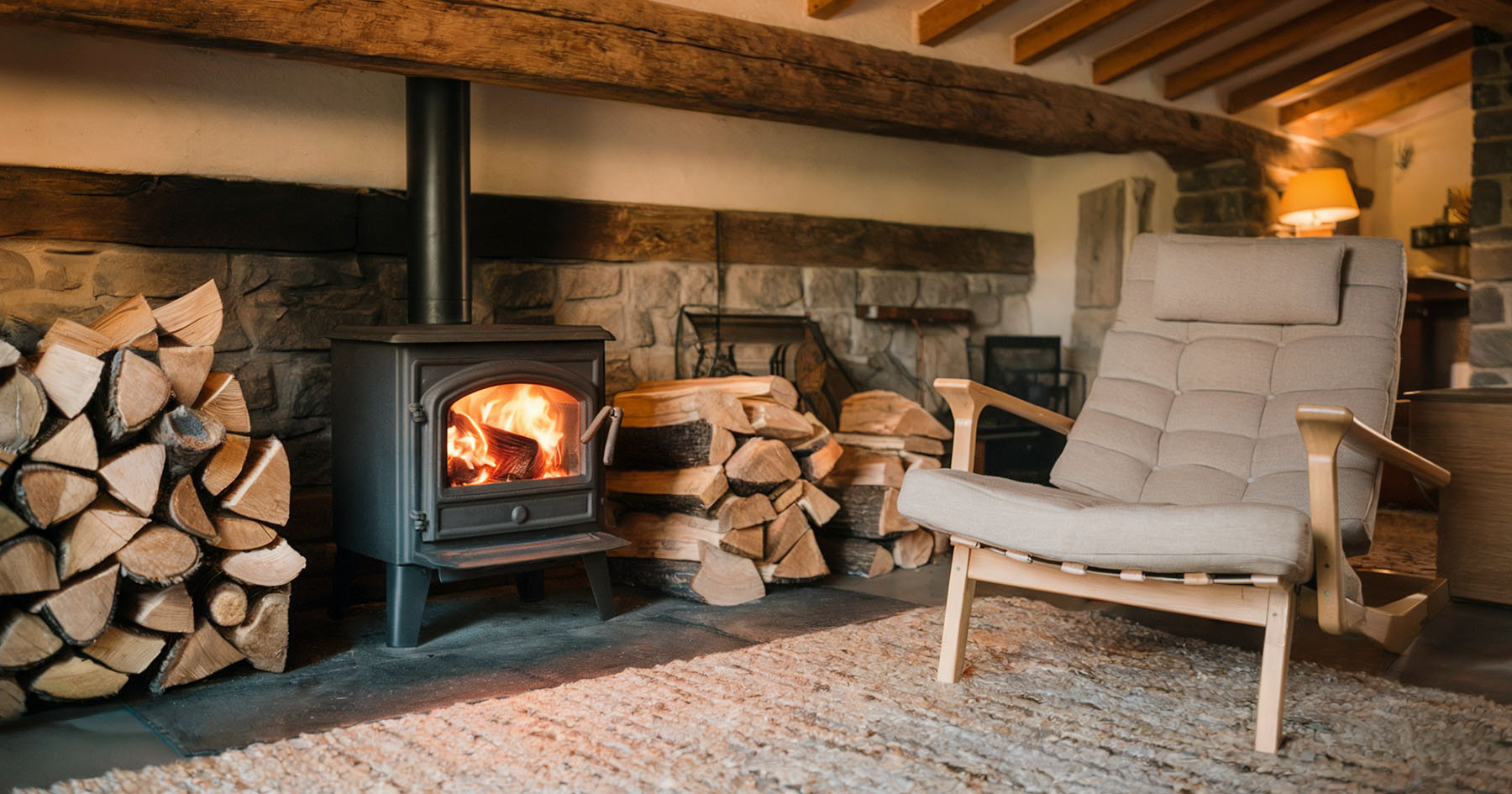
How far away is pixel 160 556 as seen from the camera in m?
2.49

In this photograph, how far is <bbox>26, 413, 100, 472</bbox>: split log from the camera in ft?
7.80

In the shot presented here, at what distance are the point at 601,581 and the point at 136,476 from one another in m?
1.22

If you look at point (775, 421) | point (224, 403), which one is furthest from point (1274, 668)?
point (224, 403)

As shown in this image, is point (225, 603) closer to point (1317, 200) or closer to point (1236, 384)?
point (1236, 384)

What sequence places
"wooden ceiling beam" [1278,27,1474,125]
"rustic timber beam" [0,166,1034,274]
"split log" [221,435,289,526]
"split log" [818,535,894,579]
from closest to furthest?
1. "split log" [221,435,289,526]
2. "rustic timber beam" [0,166,1034,274]
3. "split log" [818,535,894,579]
4. "wooden ceiling beam" [1278,27,1474,125]

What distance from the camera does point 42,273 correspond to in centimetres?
303

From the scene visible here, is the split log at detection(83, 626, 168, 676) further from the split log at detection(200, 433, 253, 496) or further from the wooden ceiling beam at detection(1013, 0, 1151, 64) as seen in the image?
the wooden ceiling beam at detection(1013, 0, 1151, 64)

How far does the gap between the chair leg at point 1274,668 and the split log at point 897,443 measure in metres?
2.00

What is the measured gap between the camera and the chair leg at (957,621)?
2.54m

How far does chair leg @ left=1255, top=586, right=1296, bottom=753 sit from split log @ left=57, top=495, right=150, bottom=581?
226 centimetres

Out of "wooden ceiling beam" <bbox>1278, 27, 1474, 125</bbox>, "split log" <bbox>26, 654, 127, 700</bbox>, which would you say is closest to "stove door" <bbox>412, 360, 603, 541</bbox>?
"split log" <bbox>26, 654, 127, 700</bbox>

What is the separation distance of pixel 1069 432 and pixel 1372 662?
0.89m

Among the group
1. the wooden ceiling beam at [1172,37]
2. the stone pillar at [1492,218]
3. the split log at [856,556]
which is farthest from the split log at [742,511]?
the stone pillar at [1492,218]

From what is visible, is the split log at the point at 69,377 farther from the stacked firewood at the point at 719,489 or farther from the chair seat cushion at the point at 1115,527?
the chair seat cushion at the point at 1115,527
